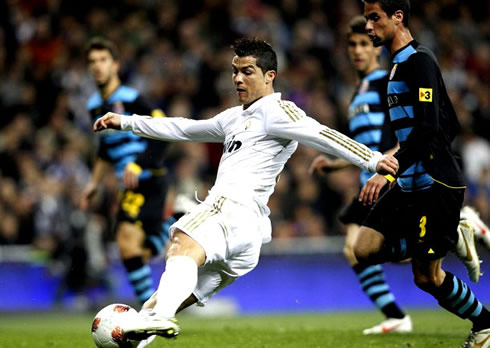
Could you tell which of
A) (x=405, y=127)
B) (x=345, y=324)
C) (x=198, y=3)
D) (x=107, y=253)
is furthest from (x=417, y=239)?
(x=198, y=3)

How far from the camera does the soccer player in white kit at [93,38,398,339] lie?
5609 millimetres

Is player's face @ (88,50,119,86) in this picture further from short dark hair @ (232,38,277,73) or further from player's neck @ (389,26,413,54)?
player's neck @ (389,26,413,54)

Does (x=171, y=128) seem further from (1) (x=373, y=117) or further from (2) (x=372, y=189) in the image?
(1) (x=373, y=117)

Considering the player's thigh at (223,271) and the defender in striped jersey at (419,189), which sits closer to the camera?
the player's thigh at (223,271)

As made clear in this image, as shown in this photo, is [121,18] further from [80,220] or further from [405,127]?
[405,127]

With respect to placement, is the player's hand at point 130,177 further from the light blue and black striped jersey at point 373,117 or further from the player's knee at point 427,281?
the player's knee at point 427,281

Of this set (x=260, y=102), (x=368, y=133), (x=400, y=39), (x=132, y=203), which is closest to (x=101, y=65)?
(x=132, y=203)

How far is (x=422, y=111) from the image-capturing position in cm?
589

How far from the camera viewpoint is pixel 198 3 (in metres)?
17.5

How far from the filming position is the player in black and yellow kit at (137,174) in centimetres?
865

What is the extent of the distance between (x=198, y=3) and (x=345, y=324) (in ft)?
31.9

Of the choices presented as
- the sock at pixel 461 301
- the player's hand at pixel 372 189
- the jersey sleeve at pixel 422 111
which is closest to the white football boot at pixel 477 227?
the sock at pixel 461 301

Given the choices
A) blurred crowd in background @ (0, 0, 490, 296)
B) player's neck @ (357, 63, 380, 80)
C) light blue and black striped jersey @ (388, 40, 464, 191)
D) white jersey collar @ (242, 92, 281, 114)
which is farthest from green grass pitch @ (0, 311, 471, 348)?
blurred crowd in background @ (0, 0, 490, 296)

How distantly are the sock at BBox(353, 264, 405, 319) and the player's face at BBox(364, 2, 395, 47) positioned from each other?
2722 millimetres
